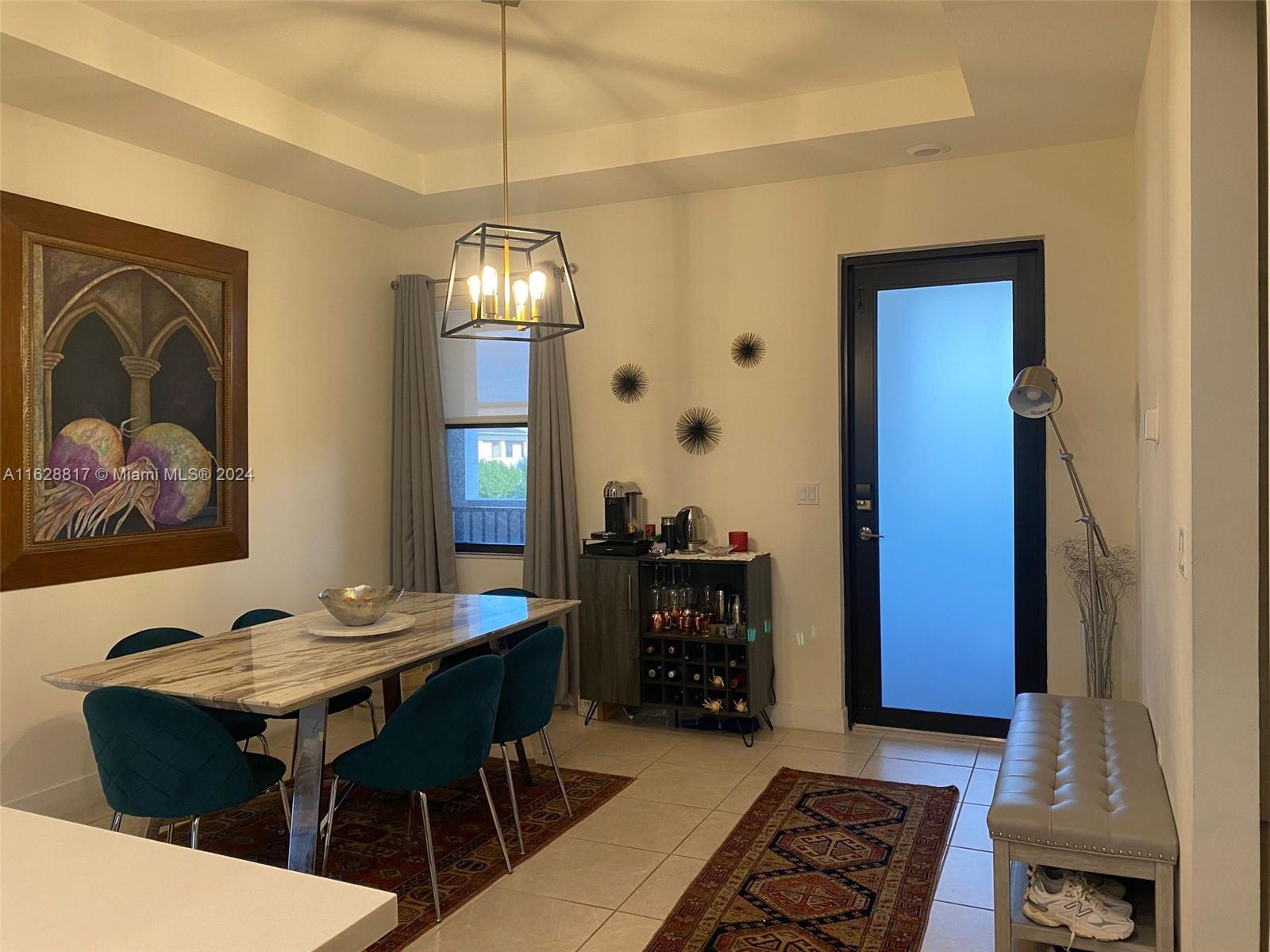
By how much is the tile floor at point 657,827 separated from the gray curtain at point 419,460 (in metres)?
0.93

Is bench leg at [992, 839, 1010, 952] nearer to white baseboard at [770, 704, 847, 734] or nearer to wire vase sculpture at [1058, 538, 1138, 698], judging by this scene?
wire vase sculpture at [1058, 538, 1138, 698]

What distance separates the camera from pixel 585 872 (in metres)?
3.26

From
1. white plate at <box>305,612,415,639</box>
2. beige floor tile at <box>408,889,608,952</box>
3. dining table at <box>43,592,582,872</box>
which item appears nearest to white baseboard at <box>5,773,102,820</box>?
dining table at <box>43,592,582,872</box>

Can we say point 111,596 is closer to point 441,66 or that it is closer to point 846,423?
point 441,66

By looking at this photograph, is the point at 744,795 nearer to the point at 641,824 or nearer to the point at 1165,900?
the point at 641,824

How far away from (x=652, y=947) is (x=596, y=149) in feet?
11.8

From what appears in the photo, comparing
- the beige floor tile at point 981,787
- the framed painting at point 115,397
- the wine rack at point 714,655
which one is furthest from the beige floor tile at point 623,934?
the framed painting at point 115,397

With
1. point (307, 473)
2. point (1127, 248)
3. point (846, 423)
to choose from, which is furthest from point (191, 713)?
point (1127, 248)

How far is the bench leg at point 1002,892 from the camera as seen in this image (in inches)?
94.0

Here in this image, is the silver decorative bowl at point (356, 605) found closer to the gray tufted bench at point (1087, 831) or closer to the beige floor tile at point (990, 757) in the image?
the gray tufted bench at point (1087, 831)

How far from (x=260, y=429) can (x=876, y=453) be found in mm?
3133

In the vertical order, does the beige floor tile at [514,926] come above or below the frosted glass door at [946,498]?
below

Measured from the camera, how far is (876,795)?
391cm

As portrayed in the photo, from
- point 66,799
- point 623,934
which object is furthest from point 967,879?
point 66,799
